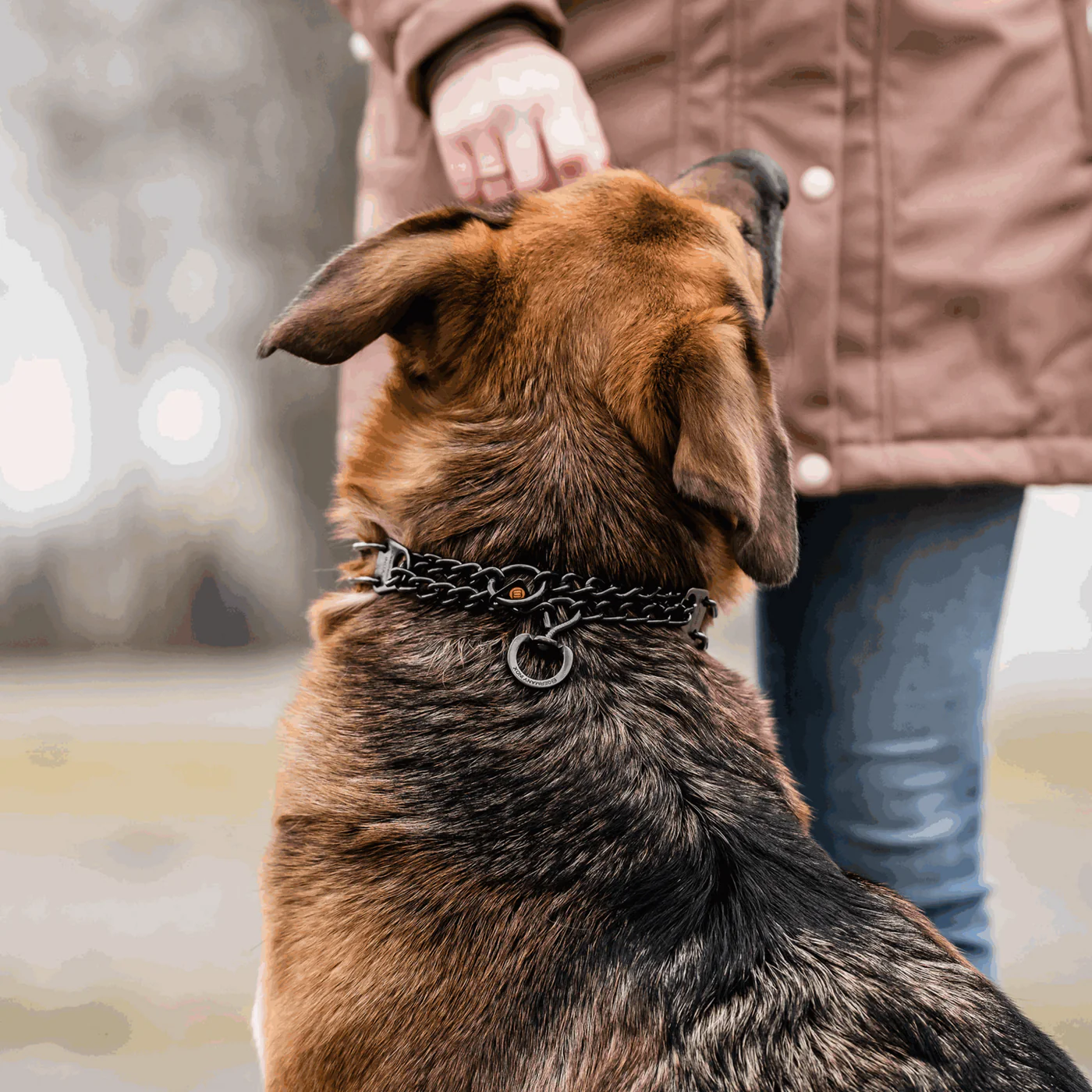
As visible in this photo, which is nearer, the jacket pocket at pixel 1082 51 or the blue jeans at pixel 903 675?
the jacket pocket at pixel 1082 51

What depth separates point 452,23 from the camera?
1799 mm

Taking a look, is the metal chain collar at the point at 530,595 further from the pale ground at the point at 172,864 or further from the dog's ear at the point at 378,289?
the pale ground at the point at 172,864

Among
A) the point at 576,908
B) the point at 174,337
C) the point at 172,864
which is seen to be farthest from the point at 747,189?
the point at 174,337

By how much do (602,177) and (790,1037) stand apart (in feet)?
4.48

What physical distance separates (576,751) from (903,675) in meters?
0.80

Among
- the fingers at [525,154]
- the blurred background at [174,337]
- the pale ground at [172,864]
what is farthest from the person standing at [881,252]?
the blurred background at [174,337]

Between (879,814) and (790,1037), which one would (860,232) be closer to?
(879,814)

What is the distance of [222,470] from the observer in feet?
22.6

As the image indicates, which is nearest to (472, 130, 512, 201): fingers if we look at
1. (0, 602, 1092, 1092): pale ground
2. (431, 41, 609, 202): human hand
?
(431, 41, 609, 202): human hand

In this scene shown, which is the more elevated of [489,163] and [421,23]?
[421,23]

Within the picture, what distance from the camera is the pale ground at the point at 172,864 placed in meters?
2.87

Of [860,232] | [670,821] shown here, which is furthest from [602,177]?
[670,821]

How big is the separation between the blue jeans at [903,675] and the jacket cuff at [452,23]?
3.22 ft

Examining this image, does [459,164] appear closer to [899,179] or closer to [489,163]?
[489,163]
